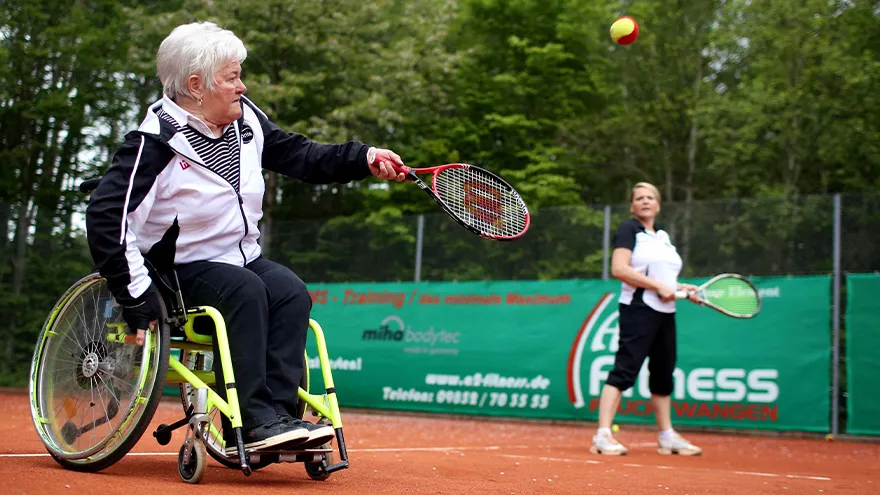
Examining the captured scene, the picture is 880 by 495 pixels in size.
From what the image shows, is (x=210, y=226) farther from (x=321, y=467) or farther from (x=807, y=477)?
(x=807, y=477)

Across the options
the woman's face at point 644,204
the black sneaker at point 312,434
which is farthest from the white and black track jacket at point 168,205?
the woman's face at point 644,204

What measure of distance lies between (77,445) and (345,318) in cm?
800

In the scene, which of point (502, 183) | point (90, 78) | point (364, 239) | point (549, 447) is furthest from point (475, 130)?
point (502, 183)

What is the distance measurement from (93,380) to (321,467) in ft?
2.90

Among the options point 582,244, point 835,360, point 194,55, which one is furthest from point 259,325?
point 582,244

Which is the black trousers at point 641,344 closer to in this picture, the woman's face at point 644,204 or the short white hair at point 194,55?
the woman's face at point 644,204

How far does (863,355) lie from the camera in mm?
8875

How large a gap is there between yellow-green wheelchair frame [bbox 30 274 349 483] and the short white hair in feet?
2.27

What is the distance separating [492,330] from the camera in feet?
35.5

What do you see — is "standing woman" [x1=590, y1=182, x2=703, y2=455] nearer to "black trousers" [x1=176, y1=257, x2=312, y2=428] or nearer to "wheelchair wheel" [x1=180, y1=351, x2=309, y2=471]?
"wheelchair wheel" [x1=180, y1=351, x2=309, y2=471]

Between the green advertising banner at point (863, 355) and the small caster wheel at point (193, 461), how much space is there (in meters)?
6.85

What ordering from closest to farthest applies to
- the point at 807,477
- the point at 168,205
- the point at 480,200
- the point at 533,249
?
the point at 168,205 < the point at 480,200 < the point at 807,477 < the point at 533,249

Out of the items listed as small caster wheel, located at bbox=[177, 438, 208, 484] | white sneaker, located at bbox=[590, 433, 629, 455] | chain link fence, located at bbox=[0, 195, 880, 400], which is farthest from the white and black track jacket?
chain link fence, located at bbox=[0, 195, 880, 400]

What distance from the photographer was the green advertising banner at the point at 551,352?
9172mm
